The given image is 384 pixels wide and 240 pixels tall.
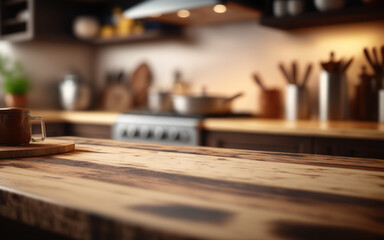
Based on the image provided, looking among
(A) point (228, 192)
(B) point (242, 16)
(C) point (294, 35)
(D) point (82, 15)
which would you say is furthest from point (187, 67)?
(A) point (228, 192)

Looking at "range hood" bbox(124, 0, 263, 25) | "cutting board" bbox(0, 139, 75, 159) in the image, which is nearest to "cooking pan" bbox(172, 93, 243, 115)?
"range hood" bbox(124, 0, 263, 25)

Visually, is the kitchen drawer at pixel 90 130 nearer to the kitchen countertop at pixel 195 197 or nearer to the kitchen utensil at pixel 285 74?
the kitchen utensil at pixel 285 74

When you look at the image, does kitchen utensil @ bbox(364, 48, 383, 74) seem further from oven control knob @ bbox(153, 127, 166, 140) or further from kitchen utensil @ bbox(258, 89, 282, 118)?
oven control knob @ bbox(153, 127, 166, 140)

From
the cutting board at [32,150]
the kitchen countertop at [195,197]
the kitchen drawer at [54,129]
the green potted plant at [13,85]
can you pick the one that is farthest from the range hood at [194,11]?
the kitchen countertop at [195,197]

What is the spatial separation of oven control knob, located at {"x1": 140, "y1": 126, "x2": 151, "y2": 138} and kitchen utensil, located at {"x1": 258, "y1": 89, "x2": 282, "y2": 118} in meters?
0.80

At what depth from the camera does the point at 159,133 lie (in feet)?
8.43

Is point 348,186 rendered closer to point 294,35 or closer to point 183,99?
point 183,99

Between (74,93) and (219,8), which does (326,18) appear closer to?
(219,8)

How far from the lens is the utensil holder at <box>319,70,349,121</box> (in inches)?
97.6

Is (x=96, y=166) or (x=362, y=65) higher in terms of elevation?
(x=362, y=65)

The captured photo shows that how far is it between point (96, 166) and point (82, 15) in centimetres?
320

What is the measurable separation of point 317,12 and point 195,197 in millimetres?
2061

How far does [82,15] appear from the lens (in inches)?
→ 149

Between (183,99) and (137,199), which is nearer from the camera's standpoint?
(137,199)
